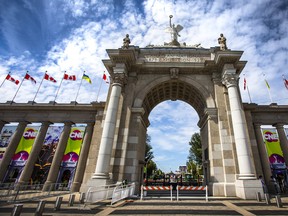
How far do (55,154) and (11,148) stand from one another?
7.44m

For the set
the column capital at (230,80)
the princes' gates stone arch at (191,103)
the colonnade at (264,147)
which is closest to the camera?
the princes' gates stone arch at (191,103)

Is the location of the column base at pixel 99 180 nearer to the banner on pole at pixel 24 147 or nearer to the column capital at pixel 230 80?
the column capital at pixel 230 80

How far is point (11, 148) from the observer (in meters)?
25.1

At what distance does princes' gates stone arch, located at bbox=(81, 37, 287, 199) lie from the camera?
47.4 ft

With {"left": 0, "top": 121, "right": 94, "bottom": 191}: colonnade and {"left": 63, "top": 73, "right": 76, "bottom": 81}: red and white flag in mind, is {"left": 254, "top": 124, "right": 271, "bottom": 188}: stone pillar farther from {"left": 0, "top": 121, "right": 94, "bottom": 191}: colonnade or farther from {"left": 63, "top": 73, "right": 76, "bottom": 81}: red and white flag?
{"left": 63, "top": 73, "right": 76, "bottom": 81}: red and white flag

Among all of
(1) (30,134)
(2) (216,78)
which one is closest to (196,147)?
(2) (216,78)

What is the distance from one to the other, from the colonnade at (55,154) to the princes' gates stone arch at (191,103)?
706 centimetres

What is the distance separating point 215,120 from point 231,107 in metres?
2.09

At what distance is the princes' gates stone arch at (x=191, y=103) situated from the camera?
1444 centimetres

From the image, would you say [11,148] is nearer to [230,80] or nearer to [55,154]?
[55,154]

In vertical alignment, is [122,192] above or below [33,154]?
below

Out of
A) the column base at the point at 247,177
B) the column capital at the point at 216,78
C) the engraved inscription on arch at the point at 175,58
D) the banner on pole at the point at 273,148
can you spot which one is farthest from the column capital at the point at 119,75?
the banner on pole at the point at 273,148

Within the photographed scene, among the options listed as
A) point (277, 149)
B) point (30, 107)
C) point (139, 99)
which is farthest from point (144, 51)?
point (277, 149)

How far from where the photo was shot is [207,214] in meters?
8.04
